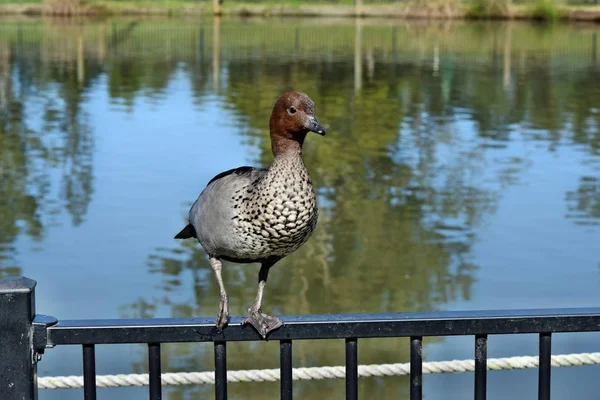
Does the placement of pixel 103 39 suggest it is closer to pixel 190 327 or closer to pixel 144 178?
pixel 144 178

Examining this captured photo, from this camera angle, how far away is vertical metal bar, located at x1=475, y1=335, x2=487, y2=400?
2.88 metres

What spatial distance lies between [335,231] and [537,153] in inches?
226

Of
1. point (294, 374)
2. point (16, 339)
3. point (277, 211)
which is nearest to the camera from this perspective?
point (16, 339)

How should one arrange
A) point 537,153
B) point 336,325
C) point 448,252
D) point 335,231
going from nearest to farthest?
point 336,325 → point 448,252 → point 335,231 → point 537,153

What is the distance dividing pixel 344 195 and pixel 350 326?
486 inches

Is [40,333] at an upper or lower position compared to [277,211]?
lower

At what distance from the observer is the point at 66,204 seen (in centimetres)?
1445

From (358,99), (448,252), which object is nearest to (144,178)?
(448,252)

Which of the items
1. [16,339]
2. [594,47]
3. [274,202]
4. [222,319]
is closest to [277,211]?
[274,202]

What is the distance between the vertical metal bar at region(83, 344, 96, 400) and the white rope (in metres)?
1.94

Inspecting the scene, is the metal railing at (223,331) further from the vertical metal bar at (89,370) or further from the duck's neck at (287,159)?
the duck's neck at (287,159)

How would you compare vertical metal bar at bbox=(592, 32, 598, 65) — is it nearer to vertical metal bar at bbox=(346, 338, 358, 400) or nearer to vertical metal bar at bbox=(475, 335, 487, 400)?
vertical metal bar at bbox=(475, 335, 487, 400)

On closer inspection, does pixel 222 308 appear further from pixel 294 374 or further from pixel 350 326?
pixel 294 374

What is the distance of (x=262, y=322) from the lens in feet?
9.81
